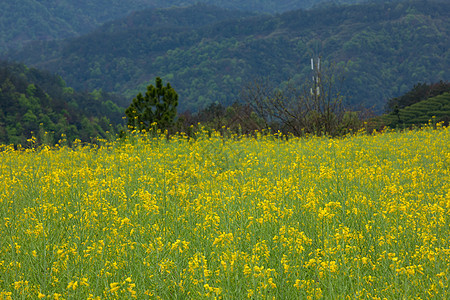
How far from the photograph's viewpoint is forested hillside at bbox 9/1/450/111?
11306 cm

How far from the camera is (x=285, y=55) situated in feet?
512

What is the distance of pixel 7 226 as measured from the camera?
405 cm

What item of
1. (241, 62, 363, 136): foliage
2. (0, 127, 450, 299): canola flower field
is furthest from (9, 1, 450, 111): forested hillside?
(0, 127, 450, 299): canola flower field

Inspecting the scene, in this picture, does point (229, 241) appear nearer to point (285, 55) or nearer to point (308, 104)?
point (308, 104)

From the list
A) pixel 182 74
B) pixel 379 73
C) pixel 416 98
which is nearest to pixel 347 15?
pixel 379 73

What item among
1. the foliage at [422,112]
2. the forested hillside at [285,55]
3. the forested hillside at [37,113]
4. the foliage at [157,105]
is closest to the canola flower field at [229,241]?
the foliage at [157,105]

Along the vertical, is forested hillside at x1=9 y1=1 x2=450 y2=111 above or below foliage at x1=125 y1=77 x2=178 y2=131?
above

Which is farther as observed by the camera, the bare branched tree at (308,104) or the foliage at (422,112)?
the foliage at (422,112)

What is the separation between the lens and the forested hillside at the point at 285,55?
371 ft

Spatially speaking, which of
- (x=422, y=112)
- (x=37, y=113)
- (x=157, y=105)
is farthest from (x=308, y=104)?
(x=37, y=113)

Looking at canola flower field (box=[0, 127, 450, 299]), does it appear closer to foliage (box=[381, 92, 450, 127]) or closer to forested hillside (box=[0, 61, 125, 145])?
forested hillside (box=[0, 61, 125, 145])

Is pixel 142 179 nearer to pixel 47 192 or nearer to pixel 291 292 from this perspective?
pixel 47 192

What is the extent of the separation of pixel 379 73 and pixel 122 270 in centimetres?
12514

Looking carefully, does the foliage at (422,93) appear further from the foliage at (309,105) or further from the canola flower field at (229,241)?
the canola flower field at (229,241)
